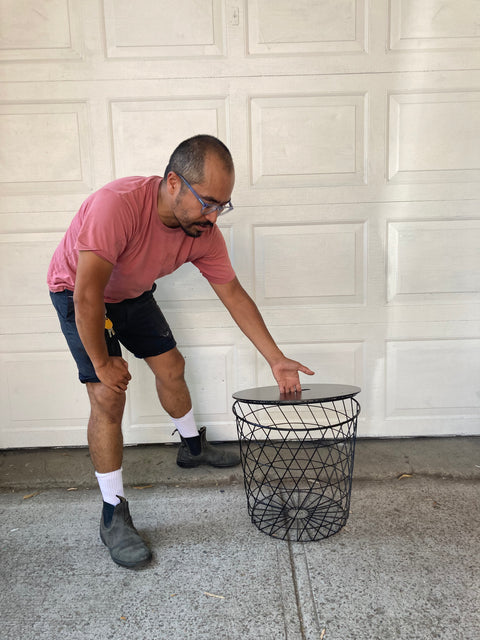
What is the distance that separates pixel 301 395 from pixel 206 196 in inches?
31.4

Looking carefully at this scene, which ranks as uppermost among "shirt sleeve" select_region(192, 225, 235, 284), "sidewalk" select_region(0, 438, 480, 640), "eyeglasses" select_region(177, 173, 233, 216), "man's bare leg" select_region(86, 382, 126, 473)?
"eyeglasses" select_region(177, 173, 233, 216)

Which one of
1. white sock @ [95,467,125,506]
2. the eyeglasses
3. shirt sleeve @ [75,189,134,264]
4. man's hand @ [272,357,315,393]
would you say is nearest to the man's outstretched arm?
man's hand @ [272,357,315,393]

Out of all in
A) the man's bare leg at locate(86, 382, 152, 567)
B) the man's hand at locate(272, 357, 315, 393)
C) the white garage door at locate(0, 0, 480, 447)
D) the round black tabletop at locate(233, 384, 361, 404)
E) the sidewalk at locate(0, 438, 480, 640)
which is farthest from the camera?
the white garage door at locate(0, 0, 480, 447)

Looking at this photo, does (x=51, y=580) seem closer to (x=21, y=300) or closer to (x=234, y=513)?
(x=234, y=513)

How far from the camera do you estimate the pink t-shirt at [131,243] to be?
5.78 feet

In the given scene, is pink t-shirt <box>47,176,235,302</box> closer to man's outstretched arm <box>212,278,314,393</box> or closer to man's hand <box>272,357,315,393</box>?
man's outstretched arm <box>212,278,314,393</box>

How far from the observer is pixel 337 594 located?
173 centimetres

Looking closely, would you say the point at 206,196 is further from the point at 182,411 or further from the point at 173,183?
the point at 182,411

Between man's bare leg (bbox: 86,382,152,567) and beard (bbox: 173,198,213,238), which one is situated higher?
beard (bbox: 173,198,213,238)

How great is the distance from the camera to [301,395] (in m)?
1.99

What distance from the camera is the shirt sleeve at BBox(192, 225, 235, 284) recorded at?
7.18ft

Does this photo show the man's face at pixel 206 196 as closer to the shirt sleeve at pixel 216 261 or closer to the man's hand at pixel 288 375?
the shirt sleeve at pixel 216 261

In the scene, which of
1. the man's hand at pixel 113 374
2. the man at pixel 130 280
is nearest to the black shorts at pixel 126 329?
the man at pixel 130 280

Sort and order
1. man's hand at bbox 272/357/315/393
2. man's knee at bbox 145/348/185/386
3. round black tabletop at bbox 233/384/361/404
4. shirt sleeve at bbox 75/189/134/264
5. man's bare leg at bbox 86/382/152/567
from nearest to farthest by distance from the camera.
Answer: shirt sleeve at bbox 75/189/134/264, round black tabletop at bbox 233/384/361/404, man's bare leg at bbox 86/382/152/567, man's hand at bbox 272/357/315/393, man's knee at bbox 145/348/185/386
